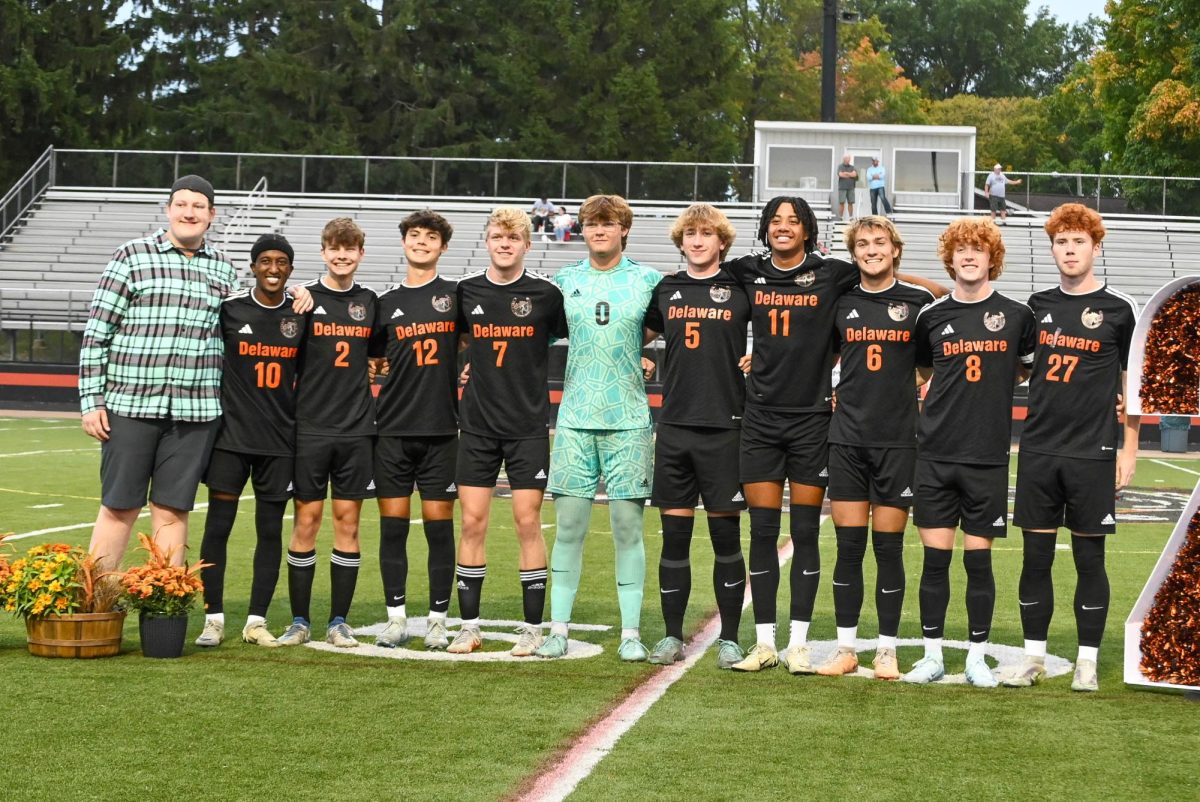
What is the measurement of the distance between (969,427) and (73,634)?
3832 millimetres

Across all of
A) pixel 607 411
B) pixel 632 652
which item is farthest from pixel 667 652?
pixel 607 411

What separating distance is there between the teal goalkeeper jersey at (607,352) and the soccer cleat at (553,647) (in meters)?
0.94

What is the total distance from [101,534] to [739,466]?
2787 millimetres

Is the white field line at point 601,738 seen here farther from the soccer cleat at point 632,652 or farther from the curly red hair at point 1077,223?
the curly red hair at point 1077,223

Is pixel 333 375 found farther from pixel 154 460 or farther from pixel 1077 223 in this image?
pixel 1077 223

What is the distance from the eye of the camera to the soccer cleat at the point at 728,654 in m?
6.95

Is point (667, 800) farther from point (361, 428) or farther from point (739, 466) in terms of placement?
point (361, 428)

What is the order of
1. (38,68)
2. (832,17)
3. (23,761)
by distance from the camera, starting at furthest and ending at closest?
(38,68)
(832,17)
(23,761)

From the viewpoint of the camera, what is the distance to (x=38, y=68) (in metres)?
41.5

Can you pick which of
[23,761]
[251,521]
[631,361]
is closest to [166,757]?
[23,761]

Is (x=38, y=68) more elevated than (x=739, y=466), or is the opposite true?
(x=38, y=68)

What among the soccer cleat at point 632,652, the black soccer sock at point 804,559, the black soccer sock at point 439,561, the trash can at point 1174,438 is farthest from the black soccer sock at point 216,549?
the trash can at point 1174,438

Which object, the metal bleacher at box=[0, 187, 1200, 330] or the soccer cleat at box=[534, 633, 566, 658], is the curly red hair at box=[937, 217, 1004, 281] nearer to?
the soccer cleat at box=[534, 633, 566, 658]

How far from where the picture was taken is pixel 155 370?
6969 mm
